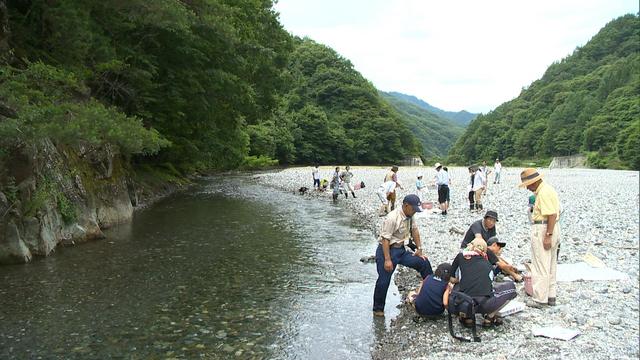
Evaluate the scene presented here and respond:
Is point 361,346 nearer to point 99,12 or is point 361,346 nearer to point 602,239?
point 602,239

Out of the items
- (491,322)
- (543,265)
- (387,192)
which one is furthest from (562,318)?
(387,192)

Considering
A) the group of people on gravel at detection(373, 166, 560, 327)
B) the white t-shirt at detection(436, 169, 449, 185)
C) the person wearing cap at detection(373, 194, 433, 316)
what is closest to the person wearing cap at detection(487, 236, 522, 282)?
the group of people on gravel at detection(373, 166, 560, 327)

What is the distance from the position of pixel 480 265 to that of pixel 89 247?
35.8ft

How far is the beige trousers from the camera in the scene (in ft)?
23.8

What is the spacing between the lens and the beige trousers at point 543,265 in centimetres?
725

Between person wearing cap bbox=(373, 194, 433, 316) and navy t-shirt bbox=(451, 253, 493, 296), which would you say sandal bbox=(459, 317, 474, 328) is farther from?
person wearing cap bbox=(373, 194, 433, 316)

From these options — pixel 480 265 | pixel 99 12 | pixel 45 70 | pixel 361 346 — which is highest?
pixel 99 12

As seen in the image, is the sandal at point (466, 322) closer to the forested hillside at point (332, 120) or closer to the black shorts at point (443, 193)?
the black shorts at point (443, 193)

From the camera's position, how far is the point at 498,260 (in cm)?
833

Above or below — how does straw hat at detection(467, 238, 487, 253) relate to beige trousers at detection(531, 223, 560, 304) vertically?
above

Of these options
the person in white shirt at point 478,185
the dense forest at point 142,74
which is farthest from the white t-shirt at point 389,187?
the dense forest at point 142,74

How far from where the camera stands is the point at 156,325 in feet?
24.5

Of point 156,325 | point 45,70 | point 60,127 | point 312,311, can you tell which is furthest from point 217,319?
point 45,70

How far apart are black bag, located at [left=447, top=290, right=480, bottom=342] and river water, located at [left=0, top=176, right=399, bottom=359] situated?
4.08ft
